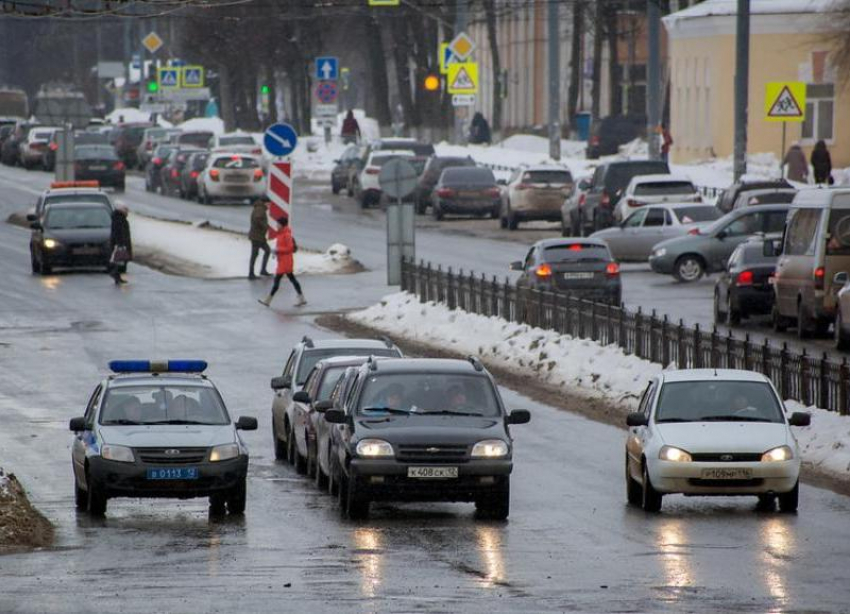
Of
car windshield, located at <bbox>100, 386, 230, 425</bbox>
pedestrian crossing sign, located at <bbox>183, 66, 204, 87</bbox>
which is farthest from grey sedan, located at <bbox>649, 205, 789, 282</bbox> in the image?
pedestrian crossing sign, located at <bbox>183, 66, 204, 87</bbox>

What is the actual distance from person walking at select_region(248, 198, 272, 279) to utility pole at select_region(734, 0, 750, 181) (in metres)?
13.8

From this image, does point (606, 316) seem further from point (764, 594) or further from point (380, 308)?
point (764, 594)

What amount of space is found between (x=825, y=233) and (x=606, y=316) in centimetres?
343

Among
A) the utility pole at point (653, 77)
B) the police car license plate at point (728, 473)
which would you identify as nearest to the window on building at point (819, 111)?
the utility pole at point (653, 77)

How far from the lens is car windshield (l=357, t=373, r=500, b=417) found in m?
19.2

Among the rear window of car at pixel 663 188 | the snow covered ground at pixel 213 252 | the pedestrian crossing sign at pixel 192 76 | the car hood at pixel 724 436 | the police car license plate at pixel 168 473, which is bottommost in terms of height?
the snow covered ground at pixel 213 252

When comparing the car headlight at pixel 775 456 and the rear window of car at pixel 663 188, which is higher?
the car headlight at pixel 775 456

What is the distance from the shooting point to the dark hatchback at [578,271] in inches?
1480

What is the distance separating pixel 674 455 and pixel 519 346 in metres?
13.9

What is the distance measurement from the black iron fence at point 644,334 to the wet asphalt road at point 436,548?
178cm

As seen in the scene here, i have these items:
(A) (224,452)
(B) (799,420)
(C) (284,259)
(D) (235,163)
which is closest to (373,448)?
(A) (224,452)

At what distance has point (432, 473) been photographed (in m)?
18.5

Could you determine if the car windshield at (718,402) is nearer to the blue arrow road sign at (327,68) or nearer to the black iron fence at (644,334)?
the black iron fence at (644,334)

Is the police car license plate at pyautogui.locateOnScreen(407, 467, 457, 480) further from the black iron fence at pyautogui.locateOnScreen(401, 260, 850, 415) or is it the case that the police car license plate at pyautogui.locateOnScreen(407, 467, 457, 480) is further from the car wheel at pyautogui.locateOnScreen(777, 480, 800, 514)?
the black iron fence at pyautogui.locateOnScreen(401, 260, 850, 415)
